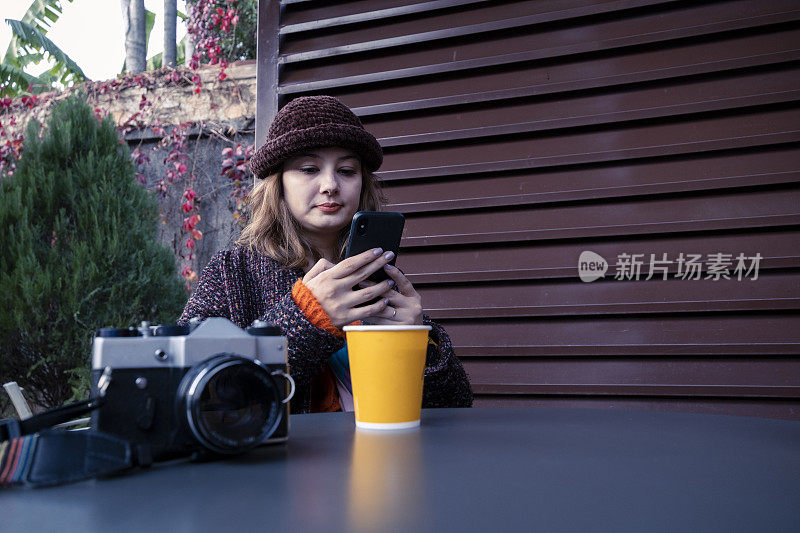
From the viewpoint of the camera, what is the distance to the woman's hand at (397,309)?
3.86ft

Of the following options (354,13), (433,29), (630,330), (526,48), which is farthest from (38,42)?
(630,330)

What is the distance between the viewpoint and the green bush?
9.37ft

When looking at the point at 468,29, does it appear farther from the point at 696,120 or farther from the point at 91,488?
the point at 91,488

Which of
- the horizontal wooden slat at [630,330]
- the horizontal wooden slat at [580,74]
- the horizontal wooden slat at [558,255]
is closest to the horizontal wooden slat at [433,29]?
the horizontal wooden slat at [580,74]

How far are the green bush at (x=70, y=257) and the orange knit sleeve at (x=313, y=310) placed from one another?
2.08 meters

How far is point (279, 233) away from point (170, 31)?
8101 millimetres

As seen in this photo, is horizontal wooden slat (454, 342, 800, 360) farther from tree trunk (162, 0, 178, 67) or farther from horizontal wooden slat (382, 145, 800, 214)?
tree trunk (162, 0, 178, 67)

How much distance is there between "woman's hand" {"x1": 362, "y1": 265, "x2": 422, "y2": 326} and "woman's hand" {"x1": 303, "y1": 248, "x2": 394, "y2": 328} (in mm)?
21

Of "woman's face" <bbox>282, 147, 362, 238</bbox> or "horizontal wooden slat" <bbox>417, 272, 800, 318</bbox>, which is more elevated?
"woman's face" <bbox>282, 147, 362, 238</bbox>

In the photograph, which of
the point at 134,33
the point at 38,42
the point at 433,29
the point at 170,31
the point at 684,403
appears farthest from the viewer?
the point at 38,42

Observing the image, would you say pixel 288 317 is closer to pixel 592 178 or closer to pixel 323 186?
pixel 323 186

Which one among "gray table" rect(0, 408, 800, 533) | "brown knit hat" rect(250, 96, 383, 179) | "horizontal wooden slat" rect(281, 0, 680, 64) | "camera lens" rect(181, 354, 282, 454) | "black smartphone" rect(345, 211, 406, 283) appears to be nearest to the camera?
"gray table" rect(0, 408, 800, 533)

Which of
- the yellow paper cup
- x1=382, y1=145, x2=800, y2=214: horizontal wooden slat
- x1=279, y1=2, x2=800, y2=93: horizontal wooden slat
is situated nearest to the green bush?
x1=279, y1=2, x2=800, y2=93: horizontal wooden slat

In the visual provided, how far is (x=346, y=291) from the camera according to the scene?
1146 millimetres
